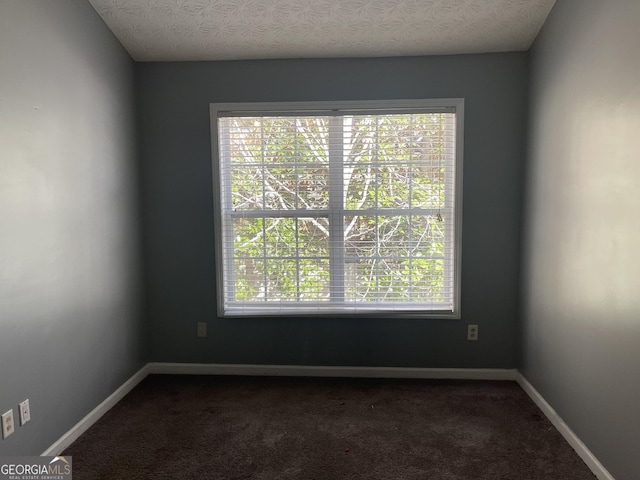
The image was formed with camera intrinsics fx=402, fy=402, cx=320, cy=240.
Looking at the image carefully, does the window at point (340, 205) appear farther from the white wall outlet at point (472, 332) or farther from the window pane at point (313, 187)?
the white wall outlet at point (472, 332)

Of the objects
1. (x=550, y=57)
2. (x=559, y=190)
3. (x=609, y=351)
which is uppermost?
(x=550, y=57)

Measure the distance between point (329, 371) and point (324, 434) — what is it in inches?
27.6

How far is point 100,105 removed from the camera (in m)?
2.40

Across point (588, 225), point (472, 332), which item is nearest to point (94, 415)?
point (472, 332)

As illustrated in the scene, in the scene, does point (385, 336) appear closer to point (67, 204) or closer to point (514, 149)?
point (514, 149)

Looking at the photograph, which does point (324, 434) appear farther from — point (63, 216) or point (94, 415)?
point (63, 216)

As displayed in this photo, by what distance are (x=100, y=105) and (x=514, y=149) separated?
262 cm

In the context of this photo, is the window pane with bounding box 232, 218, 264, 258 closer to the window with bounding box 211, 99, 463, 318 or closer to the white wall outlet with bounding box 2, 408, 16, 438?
the window with bounding box 211, 99, 463, 318

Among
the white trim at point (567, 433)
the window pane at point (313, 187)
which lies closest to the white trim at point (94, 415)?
the window pane at point (313, 187)

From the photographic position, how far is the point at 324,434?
219cm

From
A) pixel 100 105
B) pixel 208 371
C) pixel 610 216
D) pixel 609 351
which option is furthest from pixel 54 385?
pixel 610 216

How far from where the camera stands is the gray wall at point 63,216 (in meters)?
1.73

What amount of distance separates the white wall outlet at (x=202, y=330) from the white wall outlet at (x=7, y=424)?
4.21ft

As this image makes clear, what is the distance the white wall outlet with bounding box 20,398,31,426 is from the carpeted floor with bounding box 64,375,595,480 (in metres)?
0.34
